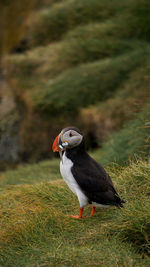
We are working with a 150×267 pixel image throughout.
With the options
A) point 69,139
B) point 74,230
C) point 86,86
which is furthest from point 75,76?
point 74,230

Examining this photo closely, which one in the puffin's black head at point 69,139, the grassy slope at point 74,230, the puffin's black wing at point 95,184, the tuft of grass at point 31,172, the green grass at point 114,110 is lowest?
the tuft of grass at point 31,172

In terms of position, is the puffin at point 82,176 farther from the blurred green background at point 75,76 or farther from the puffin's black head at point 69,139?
the blurred green background at point 75,76

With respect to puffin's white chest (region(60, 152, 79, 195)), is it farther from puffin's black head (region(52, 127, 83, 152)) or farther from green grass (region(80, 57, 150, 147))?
green grass (region(80, 57, 150, 147))

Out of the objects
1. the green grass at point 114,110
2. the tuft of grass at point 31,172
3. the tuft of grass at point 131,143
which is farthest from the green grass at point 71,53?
the tuft of grass at point 131,143

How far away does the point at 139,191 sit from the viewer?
3809 mm

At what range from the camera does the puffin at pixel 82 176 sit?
11.5 feet

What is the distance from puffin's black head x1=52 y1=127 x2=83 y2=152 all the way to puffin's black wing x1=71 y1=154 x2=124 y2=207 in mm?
181

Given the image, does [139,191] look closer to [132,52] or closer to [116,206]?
[116,206]

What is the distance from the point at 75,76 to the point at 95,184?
5.58m

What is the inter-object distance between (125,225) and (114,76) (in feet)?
18.7

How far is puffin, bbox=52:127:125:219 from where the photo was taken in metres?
3.52

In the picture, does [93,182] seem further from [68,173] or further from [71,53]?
[71,53]

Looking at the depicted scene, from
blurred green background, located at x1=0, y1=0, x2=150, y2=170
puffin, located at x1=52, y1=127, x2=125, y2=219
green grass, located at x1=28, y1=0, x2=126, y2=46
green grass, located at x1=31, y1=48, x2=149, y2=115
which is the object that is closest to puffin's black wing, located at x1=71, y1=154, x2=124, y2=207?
puffin, located at x1=52, y1=127, x2=125, y2=219

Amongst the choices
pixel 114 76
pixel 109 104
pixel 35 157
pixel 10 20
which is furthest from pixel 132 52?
pixel 10 20
